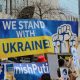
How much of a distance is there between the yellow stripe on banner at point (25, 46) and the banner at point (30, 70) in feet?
0.69

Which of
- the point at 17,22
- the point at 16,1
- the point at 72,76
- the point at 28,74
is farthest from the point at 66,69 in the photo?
the point at 16,1

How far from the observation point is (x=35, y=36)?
23.4 feet

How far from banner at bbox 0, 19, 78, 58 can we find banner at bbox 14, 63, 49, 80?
0.21m

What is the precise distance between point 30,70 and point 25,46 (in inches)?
16.0

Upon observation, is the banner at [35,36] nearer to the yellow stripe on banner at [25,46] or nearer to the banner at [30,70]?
the yellow stripe on banner at [25,46]

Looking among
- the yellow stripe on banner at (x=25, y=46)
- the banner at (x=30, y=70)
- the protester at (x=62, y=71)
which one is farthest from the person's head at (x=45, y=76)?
Answer: the yellow stripe on banner at (x=25, y=46)

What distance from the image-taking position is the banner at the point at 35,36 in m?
6.85

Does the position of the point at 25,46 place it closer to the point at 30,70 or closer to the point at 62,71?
the point at 30,70

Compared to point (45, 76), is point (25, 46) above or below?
above

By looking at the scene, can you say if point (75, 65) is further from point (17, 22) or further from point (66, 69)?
point (17, 22)

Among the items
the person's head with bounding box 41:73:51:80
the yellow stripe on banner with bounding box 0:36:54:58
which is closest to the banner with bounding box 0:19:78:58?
the yellow stripe on banner with bounding box 0:36:54:58

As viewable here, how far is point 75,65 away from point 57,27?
724mm

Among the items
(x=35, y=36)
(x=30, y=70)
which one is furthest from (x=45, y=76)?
(x=35, y=36)

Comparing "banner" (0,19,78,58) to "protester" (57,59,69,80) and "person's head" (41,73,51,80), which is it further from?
"person's head" (41,73,51,80)
